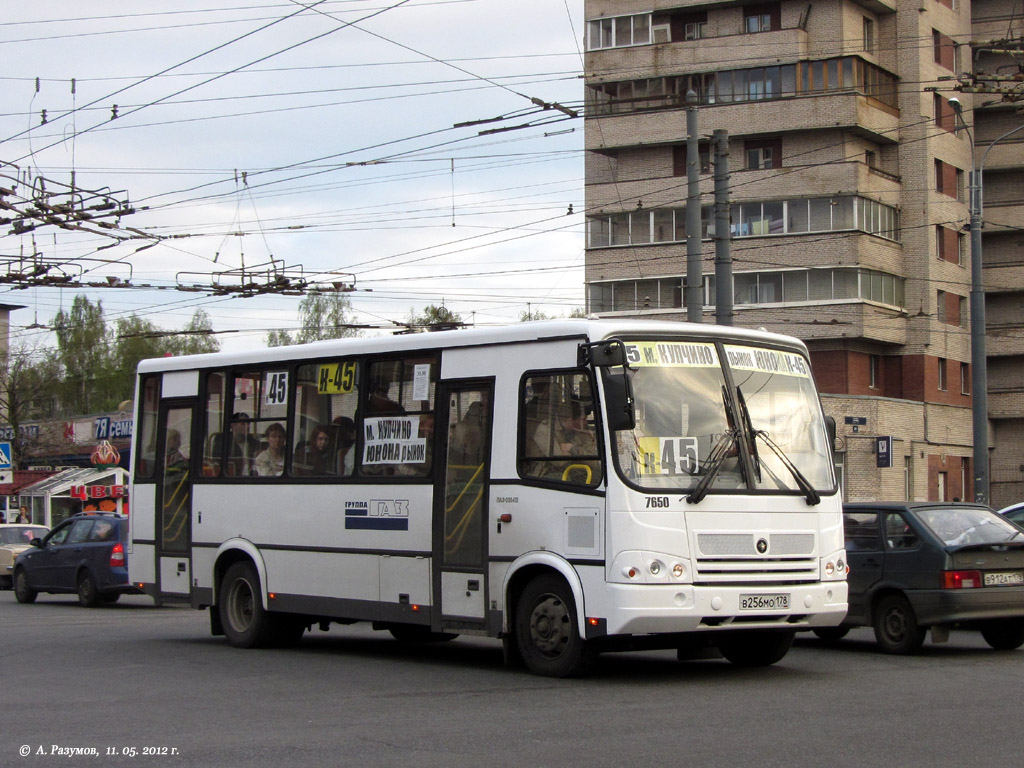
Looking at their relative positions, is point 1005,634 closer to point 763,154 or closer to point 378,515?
point 378,515

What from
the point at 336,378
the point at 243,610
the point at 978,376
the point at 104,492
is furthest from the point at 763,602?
the point at 104,492

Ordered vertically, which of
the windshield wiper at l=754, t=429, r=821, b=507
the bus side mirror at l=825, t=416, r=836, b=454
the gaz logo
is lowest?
the gaz logo

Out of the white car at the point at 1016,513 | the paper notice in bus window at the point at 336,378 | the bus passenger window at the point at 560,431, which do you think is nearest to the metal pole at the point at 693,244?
the white car at the point at 1016,513

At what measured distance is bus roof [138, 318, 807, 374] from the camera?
11.4 meters

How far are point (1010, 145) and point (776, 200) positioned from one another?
1387 centimetres

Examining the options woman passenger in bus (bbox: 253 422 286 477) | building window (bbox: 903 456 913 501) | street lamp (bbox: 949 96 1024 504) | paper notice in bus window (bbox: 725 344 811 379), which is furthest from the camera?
building window (bbox: 903 456 913 501)

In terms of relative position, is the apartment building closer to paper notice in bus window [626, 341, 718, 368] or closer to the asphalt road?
the asphalt road

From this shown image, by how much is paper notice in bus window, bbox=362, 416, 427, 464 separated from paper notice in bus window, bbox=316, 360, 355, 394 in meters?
0.49

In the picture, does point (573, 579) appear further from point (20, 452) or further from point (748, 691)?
point (20, 452)

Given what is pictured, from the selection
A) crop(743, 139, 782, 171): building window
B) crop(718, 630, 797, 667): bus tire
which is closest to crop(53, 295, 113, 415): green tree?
crop(743, 139, 782, 171): building window

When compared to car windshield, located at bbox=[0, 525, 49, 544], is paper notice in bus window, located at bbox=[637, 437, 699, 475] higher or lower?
higher

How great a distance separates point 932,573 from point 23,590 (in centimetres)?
1666

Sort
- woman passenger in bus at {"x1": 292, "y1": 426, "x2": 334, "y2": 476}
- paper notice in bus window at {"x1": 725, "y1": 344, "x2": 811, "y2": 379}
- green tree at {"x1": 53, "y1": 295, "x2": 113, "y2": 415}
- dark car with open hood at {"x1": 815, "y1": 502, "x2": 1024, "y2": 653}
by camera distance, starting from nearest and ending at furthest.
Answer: paper notice in bus window at {"x1": 725, "y1": 344, "x2": 811, "y2": 379}, dark car with open hood at {"x1": 815, "y1": 502, "x2": 1024, "y2": 653}, woman passenger in bus at {"x1": 292, "y1": 426, "x2": 334, "y2": 476}, green tree at {"x1": 53, "y1": 295, "x2": 113, "y2": 415}

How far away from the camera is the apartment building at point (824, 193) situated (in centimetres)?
5091
